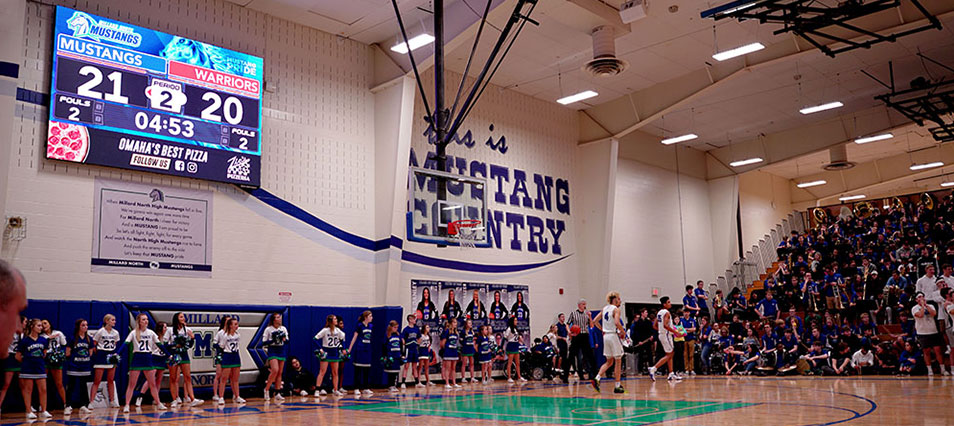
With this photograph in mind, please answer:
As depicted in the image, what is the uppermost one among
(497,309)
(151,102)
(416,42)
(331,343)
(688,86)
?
(688,86)

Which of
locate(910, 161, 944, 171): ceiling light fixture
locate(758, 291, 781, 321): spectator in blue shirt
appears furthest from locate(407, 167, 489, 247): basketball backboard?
locate(910, 161, 944, 171): ceiling light fixture

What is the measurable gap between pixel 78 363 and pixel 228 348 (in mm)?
2460

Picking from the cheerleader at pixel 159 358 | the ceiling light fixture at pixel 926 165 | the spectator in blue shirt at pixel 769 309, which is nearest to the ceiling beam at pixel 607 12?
the spectator in blue shirt at pixel 769 309

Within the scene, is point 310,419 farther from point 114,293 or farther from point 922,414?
point 922,414

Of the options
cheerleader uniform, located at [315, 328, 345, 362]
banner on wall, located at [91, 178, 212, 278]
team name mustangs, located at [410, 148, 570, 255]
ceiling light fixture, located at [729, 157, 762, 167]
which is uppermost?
ceiling light fixture, located at [729, 157, 762, 167]

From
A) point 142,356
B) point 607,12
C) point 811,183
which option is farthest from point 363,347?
point 811,183

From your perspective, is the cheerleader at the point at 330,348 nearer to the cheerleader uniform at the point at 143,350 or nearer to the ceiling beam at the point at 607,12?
the cheerleader uniform at the point at 143,350

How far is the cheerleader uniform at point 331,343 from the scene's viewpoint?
15250 mm

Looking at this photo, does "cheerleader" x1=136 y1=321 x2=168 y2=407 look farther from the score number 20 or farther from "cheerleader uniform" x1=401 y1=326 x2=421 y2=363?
"cheerleader uniform" x1=401 y1=326 x2=421 y2=363

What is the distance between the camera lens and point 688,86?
21.7 meters

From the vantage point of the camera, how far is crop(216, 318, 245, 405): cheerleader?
13.7m

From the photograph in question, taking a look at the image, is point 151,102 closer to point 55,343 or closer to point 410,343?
point 55,343

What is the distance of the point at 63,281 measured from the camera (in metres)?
13.2

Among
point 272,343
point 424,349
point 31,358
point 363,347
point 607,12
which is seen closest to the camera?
point 31,358
